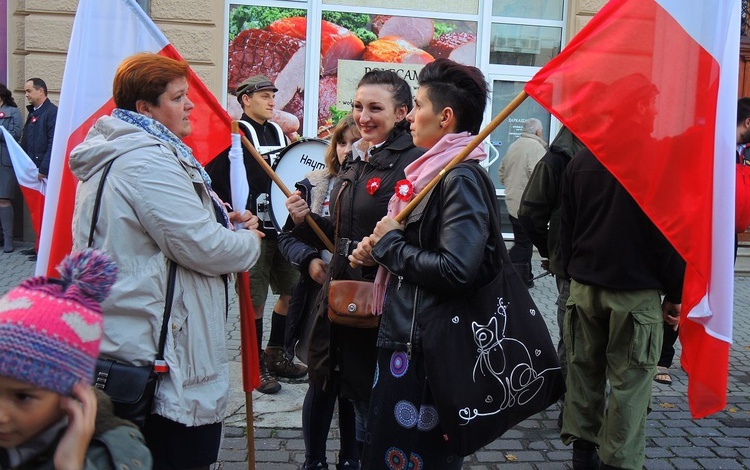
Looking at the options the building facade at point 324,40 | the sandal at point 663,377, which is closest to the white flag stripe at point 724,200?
the sandal at point 663,377

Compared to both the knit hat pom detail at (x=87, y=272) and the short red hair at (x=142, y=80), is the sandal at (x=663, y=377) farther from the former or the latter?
the knit hat pom detail at (x=87, y=272)

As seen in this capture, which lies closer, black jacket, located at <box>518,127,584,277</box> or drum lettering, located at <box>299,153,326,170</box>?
black jacket, located at <box>518,127,584,277</box>

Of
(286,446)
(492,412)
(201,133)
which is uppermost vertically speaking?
(201,133)

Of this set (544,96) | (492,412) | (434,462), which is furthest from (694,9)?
(434,462)

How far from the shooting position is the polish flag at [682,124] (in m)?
Result: 2.70

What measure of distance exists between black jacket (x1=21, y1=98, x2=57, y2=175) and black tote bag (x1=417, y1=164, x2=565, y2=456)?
8.24 metres

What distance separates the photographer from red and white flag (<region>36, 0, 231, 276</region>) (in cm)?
311

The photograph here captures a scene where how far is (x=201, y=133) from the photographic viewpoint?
3768 millimetres

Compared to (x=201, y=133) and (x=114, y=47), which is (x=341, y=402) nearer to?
(x=201, y=133)

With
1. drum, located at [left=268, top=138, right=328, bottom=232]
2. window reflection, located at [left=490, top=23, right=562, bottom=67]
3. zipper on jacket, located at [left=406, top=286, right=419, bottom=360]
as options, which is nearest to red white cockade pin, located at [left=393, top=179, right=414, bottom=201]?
zipper on jacket, located at [left=406, top=286, right=419, bottom=360]

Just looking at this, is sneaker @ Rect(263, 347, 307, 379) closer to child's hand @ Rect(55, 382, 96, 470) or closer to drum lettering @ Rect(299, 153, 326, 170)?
drum lettering @ Rect(299, 153, 326, 170)

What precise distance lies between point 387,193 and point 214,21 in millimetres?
7372

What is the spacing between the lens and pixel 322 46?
10531 millimetres

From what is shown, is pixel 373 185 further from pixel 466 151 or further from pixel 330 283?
pixel 466 151
